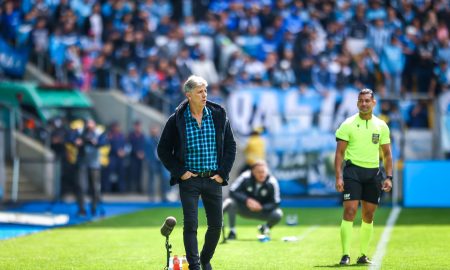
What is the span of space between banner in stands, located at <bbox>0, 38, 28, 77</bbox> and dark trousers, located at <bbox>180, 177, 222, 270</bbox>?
19907 millimetres

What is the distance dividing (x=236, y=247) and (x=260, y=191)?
6.98 feet

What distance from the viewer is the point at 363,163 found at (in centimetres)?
1276

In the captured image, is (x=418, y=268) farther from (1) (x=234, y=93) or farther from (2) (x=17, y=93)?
(2) (x=17, y=93)

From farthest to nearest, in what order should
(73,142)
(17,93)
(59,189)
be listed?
1. (17,93)
2. (59,189)
3. (73,142)

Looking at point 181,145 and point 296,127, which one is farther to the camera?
point 296,127

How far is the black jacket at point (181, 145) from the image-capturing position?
10672 millimetres

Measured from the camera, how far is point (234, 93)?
2812 centimetres

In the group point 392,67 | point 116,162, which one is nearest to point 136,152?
point 116,162

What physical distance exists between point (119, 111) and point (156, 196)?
2.77 meters

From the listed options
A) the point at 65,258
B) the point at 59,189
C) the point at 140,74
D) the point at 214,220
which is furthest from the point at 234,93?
the point at 214,220

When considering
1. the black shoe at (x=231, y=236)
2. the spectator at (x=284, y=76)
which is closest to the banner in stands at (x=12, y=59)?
the spectator at (x=284, y=76)

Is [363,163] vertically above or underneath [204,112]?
underneath

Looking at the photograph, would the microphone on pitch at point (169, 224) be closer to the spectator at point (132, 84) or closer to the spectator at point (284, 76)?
the spectator at point (284, 76)

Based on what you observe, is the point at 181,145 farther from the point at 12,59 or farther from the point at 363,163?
the point at 12,59
